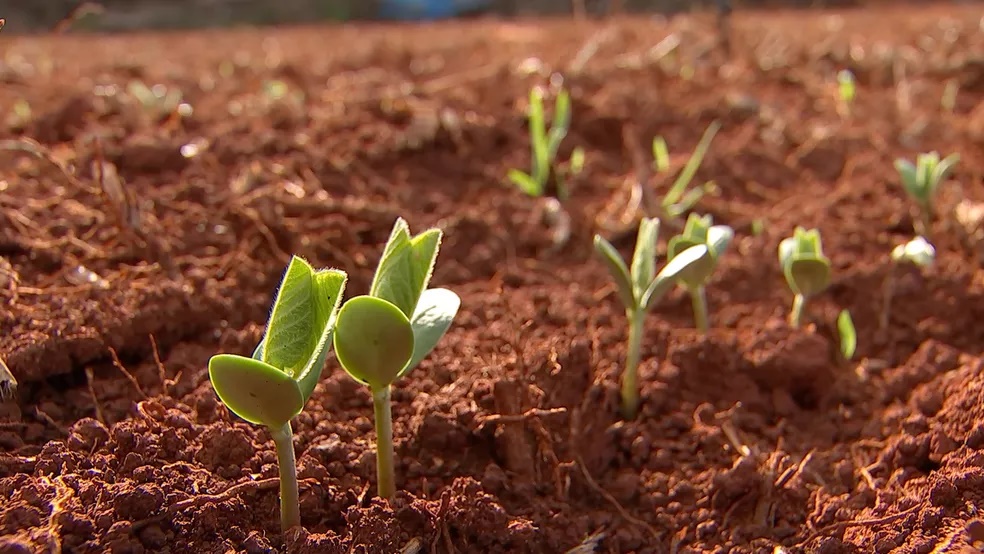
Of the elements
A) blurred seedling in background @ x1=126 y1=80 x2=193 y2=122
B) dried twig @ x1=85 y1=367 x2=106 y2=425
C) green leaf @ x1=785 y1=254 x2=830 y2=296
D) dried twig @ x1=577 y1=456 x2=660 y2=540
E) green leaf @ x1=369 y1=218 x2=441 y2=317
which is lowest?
dried twig @ x1=577 y1=456 x2=660 y2=540

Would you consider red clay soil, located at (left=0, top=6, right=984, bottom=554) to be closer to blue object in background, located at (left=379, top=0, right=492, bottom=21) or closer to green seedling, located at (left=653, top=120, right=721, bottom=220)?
green seedling, located at (left=653, top=120, right=721, bottom=220)

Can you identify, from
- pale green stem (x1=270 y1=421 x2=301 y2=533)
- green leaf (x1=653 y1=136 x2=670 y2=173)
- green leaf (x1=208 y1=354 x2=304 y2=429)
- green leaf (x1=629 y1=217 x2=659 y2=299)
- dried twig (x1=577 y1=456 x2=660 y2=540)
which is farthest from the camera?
green leaf (x1=653 y1=136 x2=670 y2=173)

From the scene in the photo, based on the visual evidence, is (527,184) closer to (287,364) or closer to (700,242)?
(700,242)

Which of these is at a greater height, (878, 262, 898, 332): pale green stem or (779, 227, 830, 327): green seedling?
(779, 227, 830, 327): green seedling

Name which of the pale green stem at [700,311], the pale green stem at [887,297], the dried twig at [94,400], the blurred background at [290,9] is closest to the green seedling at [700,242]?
the pale green stem at [700,311]

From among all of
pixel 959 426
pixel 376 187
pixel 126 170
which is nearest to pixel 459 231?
pixel 376 187

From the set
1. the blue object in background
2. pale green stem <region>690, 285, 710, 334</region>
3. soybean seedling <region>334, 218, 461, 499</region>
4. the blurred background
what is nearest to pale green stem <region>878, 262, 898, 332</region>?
pale green stem <region>690, 285, 710, 334</region>

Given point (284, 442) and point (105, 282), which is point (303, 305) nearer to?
point (284, 442)
